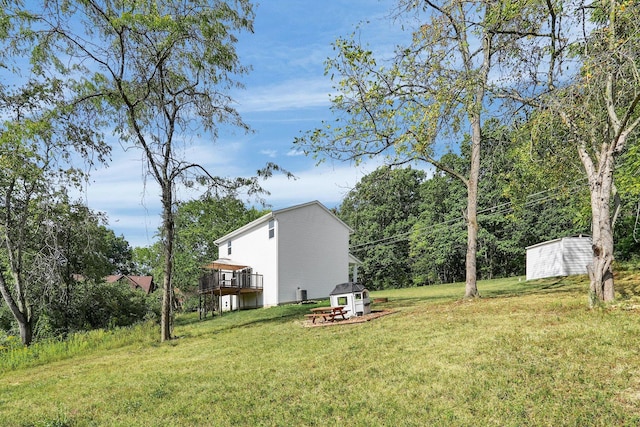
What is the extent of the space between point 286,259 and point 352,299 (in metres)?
10.9

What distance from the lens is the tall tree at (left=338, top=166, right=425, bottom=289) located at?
140 feet

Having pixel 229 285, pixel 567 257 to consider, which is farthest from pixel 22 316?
pixel 567 257

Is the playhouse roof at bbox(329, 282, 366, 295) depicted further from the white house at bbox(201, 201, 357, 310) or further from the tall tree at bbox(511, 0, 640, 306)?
the white house at bbox(201, 201, 357, 310)

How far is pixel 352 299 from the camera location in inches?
505

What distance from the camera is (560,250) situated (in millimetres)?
21781

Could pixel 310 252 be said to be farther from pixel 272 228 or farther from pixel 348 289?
pixel 348 289

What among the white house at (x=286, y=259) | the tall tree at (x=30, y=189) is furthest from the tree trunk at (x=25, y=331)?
the white house at (x=286, y=259)

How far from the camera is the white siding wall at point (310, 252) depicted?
23.3 m

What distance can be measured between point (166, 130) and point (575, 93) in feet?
38.6

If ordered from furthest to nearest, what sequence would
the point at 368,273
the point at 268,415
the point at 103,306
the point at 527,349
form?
the point at 368,273
the point at 103,306
the point at 527,349
the point at 268,415

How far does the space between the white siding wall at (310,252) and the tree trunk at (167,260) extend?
382 inches

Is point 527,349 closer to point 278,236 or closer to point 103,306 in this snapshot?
point 278,236

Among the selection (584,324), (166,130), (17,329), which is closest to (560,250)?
(584,324)

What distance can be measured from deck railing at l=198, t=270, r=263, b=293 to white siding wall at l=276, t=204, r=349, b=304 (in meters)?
2.00
